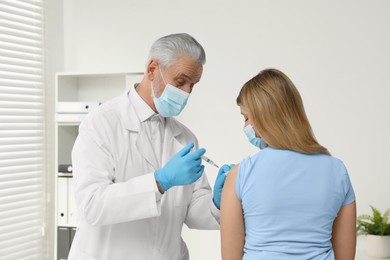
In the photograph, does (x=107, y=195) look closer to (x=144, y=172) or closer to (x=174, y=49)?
(x=144, y=172)

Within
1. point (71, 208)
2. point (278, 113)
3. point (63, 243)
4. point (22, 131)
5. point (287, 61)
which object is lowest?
point (63, 243)

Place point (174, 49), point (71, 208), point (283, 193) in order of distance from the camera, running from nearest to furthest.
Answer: point (283, 193) → point (174, 49) → point (71, 208)

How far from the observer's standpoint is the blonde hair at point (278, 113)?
1.34m

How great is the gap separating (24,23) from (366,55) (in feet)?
7.01

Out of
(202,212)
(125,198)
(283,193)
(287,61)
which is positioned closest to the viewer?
(283,193)

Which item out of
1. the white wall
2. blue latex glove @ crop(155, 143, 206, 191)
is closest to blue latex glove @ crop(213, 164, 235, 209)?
blue latex glove @ crop(155, 143, 206, 191)

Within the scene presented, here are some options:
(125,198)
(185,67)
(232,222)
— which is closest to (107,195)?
(125,198)

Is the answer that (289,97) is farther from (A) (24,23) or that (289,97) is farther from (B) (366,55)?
(A) (24,23)

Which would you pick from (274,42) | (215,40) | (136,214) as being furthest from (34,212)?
(136,214)

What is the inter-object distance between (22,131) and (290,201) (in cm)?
248

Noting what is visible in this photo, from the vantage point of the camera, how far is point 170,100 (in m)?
1.74

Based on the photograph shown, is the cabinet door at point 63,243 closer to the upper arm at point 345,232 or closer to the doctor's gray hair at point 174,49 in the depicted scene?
the doctor's gray hair at point 174,49

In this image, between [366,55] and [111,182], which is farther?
[366,55]

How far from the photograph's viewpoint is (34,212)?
351cm
